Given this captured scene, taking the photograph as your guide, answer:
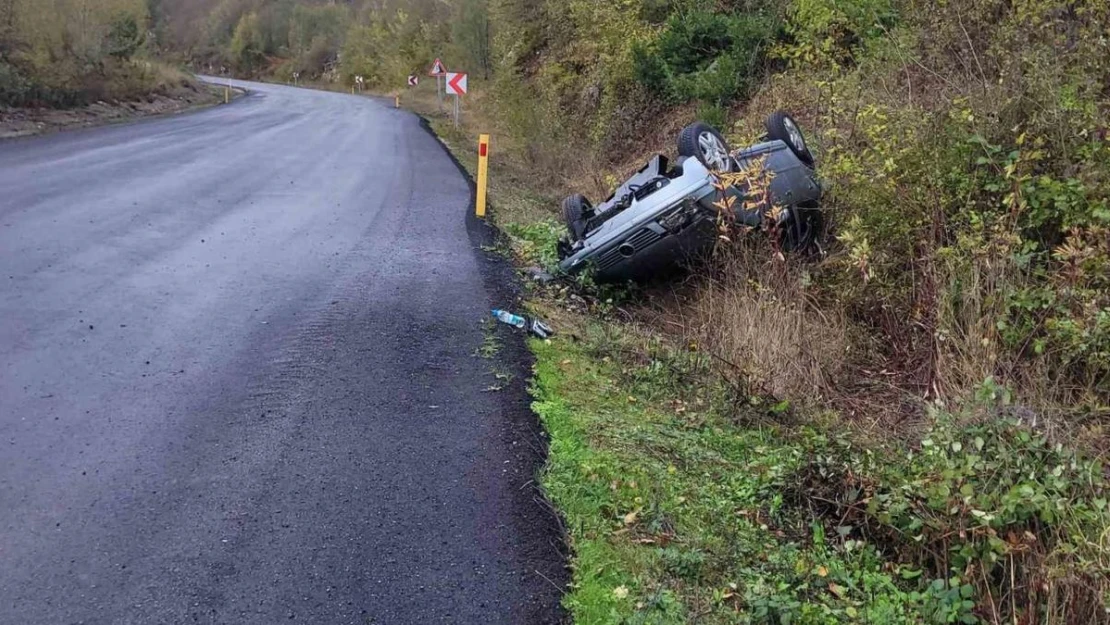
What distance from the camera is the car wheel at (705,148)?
8.20 meters

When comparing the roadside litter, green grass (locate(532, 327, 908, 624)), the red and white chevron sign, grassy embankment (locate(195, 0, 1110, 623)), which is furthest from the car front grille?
the red and white chevron sign

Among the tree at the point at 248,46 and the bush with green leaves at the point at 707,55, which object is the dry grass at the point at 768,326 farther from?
the tree at the point at 248,46

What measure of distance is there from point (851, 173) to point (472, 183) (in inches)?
356

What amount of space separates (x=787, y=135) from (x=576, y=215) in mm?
2384

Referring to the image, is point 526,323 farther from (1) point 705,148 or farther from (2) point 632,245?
(1) point 705,148

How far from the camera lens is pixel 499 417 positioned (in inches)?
206

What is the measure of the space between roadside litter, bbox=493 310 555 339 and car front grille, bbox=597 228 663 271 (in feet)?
4.40

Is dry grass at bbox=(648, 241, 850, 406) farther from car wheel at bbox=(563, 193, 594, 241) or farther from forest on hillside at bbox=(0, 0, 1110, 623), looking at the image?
car wheel at bbox=(563, 193, 594, 241)

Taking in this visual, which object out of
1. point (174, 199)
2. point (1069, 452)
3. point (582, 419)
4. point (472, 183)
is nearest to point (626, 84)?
point (472, 183)

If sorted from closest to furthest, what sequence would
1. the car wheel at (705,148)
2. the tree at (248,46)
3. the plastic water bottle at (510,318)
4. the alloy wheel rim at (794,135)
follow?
the plastic water bottle at (510,318) → the car wheel at (705,148) → the alloy wheel rim at (794,135) → the tree at (248,46)

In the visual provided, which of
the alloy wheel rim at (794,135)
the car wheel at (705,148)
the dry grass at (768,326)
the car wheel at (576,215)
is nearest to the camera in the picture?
the dry grass at (768,326)

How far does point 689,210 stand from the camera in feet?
25.4

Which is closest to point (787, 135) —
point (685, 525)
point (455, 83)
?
point (685, 525)

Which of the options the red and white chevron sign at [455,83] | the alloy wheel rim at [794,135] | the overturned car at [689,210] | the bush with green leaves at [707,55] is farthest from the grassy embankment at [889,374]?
the red and white chevron sign at [455,83]
